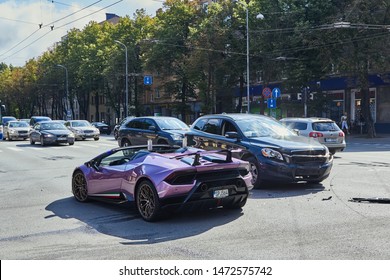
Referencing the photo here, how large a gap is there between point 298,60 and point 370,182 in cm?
2753

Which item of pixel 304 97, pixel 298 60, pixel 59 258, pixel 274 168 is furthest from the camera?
pixel 298 60

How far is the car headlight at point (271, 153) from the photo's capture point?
9.59m

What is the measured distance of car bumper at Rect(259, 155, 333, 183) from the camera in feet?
31.1

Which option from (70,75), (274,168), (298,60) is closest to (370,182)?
(274,168)

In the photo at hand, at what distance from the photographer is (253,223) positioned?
6.93 m

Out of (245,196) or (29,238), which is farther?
(245,196)

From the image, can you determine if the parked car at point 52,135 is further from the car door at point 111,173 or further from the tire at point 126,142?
the car door at point 111,173

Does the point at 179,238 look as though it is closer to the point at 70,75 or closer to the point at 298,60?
the point at 298,60

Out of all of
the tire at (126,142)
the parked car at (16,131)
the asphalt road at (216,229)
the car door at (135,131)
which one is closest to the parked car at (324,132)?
the car door at (135,131)

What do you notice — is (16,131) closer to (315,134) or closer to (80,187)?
(315,134)

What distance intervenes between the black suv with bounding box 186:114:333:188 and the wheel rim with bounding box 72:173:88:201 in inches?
129

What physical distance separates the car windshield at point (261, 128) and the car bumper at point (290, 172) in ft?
3.59

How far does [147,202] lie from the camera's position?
7.18 m

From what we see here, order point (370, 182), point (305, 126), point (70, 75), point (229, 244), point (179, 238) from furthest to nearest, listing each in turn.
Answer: point (70, 75) → point (305, 126) → point (370, 182) → point (179, 238) → point (229, 244)
